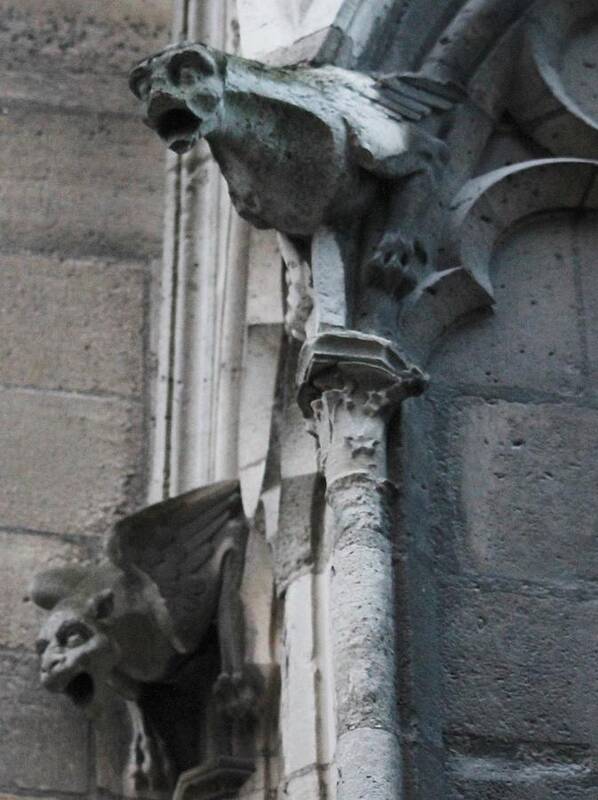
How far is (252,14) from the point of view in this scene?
412 cm

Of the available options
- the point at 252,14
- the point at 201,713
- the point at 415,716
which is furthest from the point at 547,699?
the point at 252,14

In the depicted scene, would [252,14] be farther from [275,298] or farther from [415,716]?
[415,716]

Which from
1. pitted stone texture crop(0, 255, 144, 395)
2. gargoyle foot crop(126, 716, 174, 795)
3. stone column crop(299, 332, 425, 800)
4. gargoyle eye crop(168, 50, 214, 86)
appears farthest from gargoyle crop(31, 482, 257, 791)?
gargoyle eye crop(168, 50, 214, 86)

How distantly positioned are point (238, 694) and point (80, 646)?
27cm

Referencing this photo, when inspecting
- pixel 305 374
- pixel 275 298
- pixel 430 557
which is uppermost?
pixel 275 298

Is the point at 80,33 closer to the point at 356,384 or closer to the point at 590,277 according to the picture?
the point at 590,277

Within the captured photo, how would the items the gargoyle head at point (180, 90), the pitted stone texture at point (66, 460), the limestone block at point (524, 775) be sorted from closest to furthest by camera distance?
the limestone block at point (524, 775), the gargoyle head at point (180, 90), the pitted stone texture at point (66, 460)

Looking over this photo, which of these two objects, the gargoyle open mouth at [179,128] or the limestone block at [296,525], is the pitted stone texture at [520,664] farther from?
the gargoyle open mouth at [179,128]

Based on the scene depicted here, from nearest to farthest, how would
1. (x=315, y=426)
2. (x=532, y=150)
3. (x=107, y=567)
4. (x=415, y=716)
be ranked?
1. (x=415, y=716)
2. (x=315, y=426)
3. (x=532, y=150)
4. (x=107, y=567)

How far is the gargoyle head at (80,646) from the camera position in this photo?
4191mm

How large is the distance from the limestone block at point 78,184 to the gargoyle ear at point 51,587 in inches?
26.7

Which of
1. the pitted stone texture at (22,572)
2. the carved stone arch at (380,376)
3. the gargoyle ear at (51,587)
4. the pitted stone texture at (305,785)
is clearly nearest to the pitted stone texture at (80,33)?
the carved stone arch at (380,376)

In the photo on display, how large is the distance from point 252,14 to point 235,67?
15.2 inches

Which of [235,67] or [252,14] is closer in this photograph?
[235,67]
